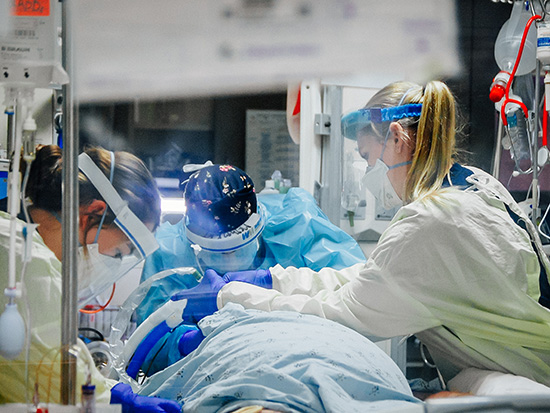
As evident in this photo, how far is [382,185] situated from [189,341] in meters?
0.78

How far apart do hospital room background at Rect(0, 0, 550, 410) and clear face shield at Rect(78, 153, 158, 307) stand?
4cm

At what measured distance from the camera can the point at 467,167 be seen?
A: 6.58 feet

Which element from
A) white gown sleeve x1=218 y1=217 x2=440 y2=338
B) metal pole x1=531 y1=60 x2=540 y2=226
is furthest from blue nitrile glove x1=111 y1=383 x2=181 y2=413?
metal pole x1=531 y1=60 x2=540 y2=226

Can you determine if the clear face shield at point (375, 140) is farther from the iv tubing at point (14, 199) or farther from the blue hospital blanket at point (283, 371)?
the iv tubing at point (14, 199)

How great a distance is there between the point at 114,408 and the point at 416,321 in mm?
886

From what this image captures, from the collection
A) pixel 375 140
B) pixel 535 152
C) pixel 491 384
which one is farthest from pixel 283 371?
pixel 535 152

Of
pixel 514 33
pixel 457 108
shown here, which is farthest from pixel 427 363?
pixel 514 33

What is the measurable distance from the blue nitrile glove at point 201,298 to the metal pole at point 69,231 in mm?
511

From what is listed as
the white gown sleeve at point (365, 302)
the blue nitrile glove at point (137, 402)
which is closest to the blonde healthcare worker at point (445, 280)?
the white gown sleeve at point (365, 302)

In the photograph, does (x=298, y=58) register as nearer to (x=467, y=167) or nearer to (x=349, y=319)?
(x=467, y=167)

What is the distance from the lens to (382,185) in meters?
2.06

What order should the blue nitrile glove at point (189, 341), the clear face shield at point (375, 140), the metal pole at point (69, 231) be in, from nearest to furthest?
the metal pole at point (69, 231), the blue nitrile glove at point (189, 341), the clear face shield at point (375, 140)

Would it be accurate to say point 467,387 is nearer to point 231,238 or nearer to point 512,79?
point 231,238

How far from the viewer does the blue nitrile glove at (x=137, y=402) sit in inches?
64.6
